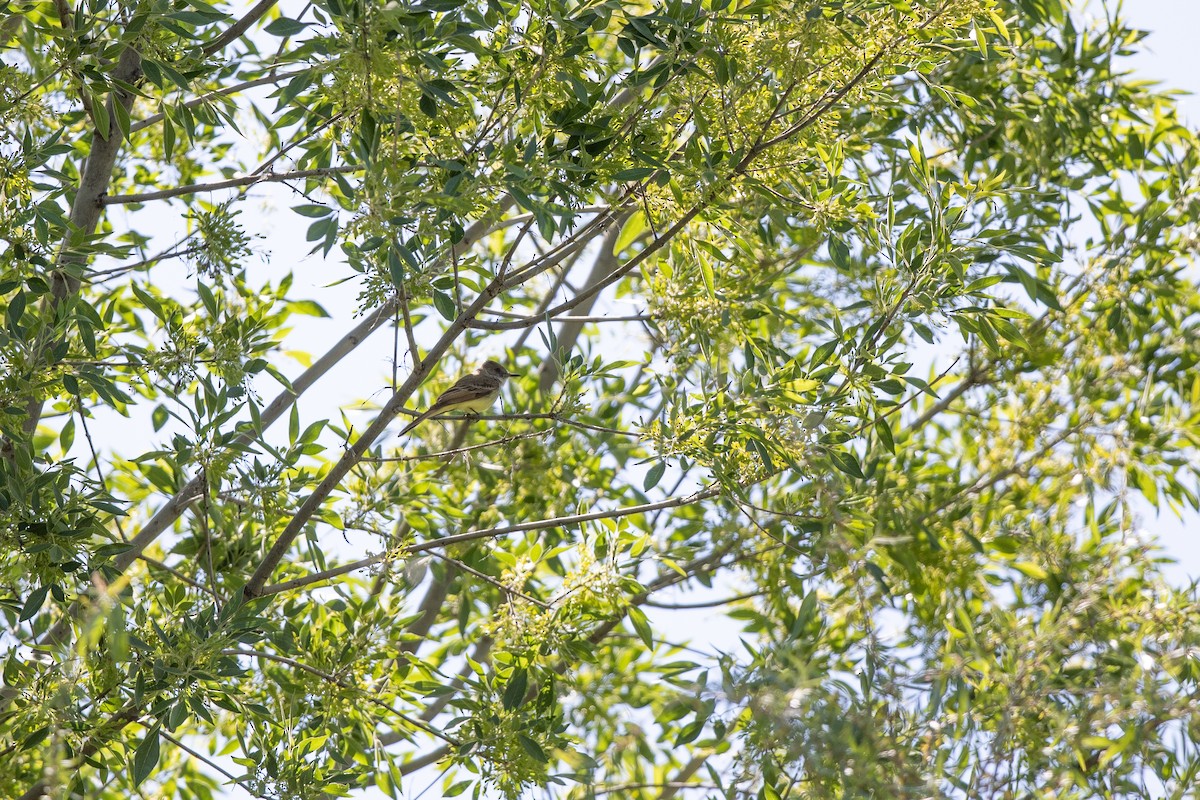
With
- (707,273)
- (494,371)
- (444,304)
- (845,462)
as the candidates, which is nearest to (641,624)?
(845,462)

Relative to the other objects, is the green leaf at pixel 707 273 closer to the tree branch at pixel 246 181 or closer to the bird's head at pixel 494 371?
the tree branch at pixel 246 181

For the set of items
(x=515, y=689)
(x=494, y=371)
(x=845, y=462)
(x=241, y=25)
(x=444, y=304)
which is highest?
(x=494, y=371)

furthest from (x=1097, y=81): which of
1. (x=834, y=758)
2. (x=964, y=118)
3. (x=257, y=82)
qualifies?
(x=834, y=758)

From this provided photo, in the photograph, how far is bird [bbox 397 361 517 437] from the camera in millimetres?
6284

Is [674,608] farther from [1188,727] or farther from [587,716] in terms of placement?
[1188,727]

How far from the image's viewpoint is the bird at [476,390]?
6.28 m

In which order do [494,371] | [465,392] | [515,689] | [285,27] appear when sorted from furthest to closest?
[494,371]
[465,392]
[515,689]
[285,27]

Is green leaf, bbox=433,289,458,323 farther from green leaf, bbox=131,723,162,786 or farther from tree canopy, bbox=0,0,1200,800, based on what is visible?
green leaf, bbox=131,723,162,786

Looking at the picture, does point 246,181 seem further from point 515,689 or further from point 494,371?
point 494,371

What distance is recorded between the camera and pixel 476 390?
20.8 ft

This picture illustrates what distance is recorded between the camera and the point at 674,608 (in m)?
6.20

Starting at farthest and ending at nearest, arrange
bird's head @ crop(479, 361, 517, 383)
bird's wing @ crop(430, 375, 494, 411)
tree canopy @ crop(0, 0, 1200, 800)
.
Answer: bird's head @ crop(479, 361, 517, 383), bird's wing @ crop(430, 375, 494, 411), tree canopy @ crop(0, 0, 1200, 800)

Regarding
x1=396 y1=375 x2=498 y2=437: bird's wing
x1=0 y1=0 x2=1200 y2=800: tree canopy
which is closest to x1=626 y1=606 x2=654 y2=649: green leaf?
x1=0 y1=0 x2=1200 y2=800: tree canopy

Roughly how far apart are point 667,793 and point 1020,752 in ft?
8.13
